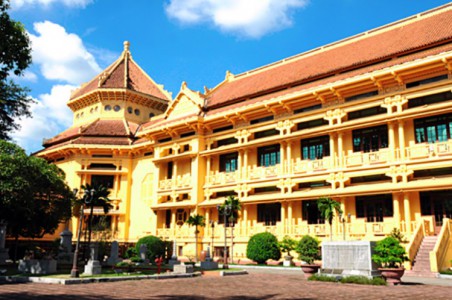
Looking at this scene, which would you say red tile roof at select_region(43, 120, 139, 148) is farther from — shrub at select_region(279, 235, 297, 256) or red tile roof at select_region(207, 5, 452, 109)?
shrub at select_region(279, 235, 297, 256)

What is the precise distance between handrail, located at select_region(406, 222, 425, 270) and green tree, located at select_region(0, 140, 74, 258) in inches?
885

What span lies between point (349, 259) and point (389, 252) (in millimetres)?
1958

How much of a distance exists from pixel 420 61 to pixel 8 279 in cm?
2449

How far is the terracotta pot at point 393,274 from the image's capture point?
17281mm

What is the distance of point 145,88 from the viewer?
51719mm

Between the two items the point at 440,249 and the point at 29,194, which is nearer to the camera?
the point at 440,249

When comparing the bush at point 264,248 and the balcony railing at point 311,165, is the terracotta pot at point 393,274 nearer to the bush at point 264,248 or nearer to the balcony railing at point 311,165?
the bush at point 264,248

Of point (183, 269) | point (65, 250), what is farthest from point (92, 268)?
point (65, 250)

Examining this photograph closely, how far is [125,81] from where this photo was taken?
163 ft

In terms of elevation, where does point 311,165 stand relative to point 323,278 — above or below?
above

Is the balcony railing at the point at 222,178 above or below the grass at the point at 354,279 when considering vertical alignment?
above

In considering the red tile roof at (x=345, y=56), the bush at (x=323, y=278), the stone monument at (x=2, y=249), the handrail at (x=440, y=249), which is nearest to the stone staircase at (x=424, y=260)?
the handrail at (x=440, y=249)

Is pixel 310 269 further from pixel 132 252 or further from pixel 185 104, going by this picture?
pixel 185 104

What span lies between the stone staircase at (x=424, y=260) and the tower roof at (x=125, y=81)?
3553cm
